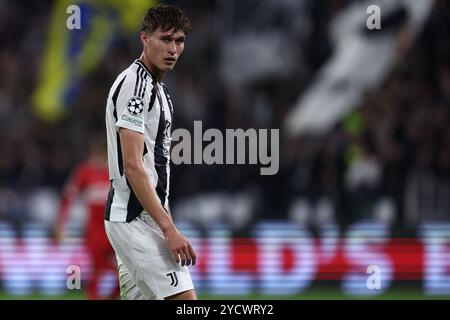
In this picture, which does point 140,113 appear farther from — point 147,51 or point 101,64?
point 101,64

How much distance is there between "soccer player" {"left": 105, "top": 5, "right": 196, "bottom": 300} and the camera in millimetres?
4383

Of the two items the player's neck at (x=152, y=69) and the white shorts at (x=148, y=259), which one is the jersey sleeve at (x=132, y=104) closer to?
the player's neck at (x=152, y=69)

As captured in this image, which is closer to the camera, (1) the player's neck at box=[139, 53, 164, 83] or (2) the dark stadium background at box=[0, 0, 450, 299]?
(1) the player's neck at box=[139, 53, 164, 83]

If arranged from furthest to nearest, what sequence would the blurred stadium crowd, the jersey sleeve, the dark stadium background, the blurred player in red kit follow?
1. the blurred stadium crowd
2. the dark stadium background
3. the blurred player in red kit
4. the jersey sleeve

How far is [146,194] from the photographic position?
14.3ft

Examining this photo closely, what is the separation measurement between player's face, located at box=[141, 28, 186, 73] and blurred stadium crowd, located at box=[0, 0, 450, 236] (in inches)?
224

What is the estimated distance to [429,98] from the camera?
11680mm

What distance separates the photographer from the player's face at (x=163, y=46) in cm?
454

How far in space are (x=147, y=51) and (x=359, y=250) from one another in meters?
5.65

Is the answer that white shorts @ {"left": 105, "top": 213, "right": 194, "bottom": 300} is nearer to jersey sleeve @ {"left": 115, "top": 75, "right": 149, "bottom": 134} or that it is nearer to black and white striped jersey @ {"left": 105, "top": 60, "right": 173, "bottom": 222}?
black and white striped jersey @ {"left": 105, "top": 60, "right": 173, "bottom": 222}

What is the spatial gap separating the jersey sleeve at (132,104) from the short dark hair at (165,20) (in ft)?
0.77

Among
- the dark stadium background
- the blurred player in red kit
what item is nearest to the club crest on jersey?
the blurred player in red kit

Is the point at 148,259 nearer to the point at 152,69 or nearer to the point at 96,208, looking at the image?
the point at 152,69

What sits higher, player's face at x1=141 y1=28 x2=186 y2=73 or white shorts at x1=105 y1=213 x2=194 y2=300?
player's face at x1=141 y1=28 x2=186 y2=73
